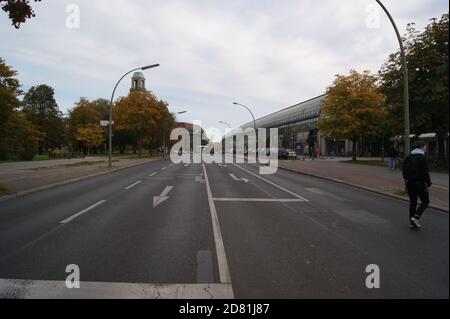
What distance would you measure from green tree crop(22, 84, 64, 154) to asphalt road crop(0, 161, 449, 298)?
72750 mm

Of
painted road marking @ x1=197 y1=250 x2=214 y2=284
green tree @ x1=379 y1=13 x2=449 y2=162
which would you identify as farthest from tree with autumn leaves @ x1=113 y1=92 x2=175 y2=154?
painted road marking @ x1=197 y1=250 x2=214 y2=284

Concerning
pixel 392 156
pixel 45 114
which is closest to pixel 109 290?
pixel 392 156

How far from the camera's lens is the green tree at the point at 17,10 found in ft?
35.6

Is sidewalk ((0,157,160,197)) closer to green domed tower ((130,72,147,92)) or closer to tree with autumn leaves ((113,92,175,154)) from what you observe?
tree with autumn leaves ((113,92,175,154))

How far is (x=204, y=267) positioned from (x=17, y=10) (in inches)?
390

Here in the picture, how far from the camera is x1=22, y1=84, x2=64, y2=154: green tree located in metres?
77.0

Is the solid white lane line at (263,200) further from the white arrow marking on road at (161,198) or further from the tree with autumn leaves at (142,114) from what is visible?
the tree with autumn leaves at (142,114)

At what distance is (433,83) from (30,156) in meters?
41.7

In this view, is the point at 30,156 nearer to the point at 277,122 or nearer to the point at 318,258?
the point at 318,258

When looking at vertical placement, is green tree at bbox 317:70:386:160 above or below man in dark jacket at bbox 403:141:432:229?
above

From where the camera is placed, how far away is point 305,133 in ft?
243

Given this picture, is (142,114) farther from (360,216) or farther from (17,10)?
(360,216)
